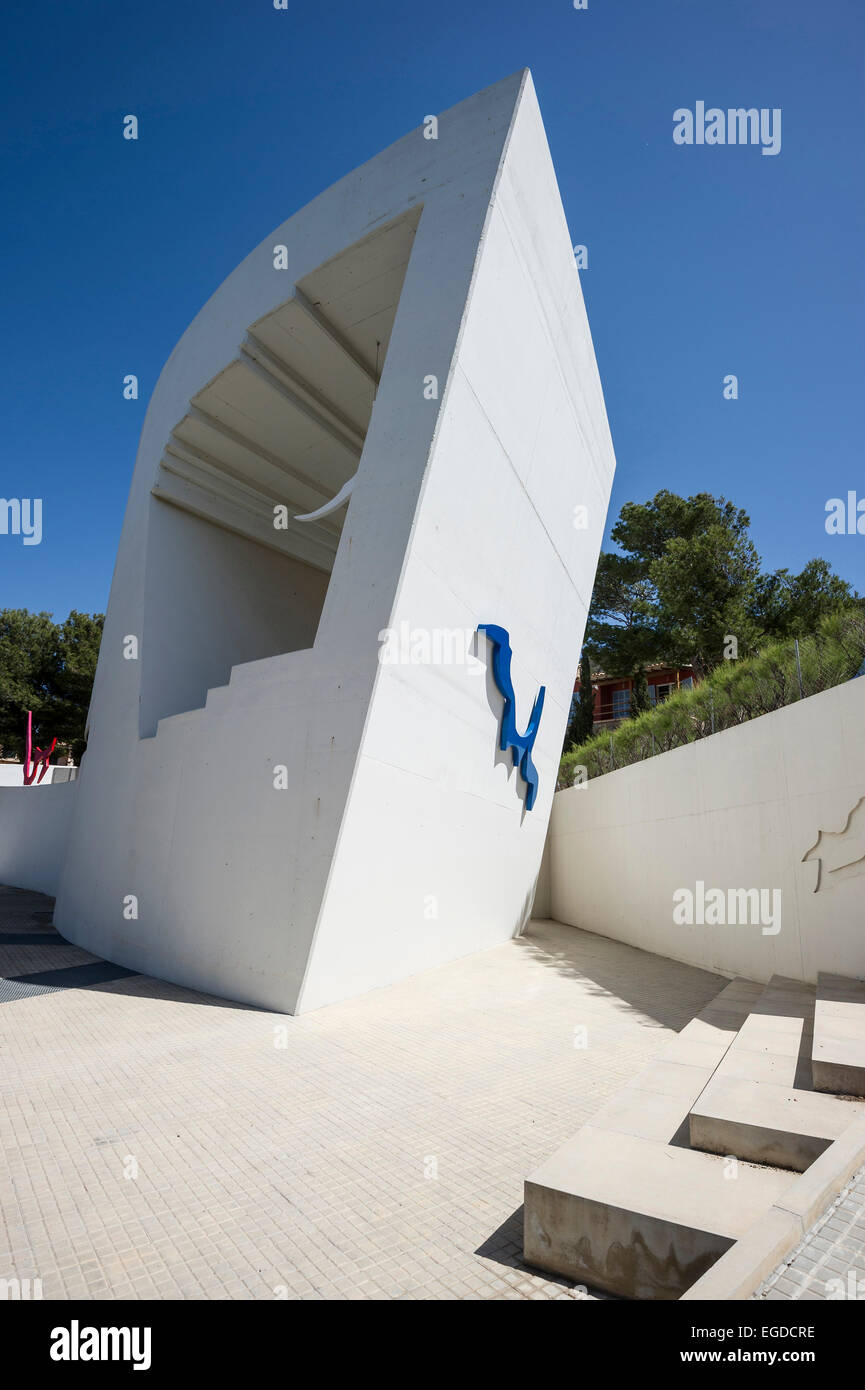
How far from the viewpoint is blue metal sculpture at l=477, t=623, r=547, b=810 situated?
354 inches

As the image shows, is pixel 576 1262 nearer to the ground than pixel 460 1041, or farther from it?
farther from it

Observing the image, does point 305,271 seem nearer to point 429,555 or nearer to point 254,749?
point 429,555

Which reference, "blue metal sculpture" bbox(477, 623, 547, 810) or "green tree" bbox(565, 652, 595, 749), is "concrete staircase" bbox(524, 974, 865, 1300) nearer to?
"blue metal sculpture" bbox(477, 623, 547, 810)

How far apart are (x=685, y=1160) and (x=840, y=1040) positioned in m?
1.75

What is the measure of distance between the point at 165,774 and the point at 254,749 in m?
1.94

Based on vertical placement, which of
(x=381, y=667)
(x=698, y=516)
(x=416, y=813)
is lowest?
(x=416, y=813)

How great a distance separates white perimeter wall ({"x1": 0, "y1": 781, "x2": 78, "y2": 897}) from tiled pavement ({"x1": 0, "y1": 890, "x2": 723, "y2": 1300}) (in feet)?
37.5

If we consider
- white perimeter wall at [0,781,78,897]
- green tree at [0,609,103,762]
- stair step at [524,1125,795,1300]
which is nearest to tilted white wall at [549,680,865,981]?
stair step at [524,1125,795,1300]

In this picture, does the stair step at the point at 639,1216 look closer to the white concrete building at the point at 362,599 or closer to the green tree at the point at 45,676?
the white concrete building at the point at 362,599

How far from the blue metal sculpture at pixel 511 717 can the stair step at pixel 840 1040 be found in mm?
4672

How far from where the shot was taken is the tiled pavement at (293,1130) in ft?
8.81

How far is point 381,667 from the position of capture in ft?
21.6

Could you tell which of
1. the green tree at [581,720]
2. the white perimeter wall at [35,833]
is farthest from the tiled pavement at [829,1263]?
the green tree at [581,720]
